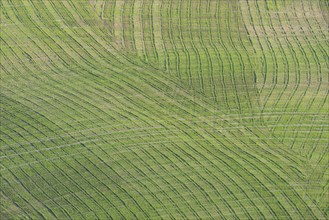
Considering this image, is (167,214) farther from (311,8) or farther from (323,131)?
(311,8)

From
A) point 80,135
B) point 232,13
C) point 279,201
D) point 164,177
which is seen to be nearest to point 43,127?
point 80,135

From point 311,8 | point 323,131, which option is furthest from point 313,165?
point 311,8

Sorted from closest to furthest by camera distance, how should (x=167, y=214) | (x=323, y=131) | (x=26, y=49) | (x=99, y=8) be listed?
(x=167, y=214), (x=323, y=131), (x=26, y=49), (x=99, y=8)

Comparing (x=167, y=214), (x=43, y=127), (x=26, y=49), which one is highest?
(x=26, y=49)

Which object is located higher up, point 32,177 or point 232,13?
point 232,13

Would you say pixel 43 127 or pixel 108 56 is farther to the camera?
pixel 108 56

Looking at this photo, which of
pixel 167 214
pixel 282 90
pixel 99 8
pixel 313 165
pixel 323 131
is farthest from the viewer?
pixel 99 8

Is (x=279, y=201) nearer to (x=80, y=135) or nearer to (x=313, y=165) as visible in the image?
(x=313, y=165)
